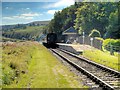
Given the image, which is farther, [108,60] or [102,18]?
[102,18]

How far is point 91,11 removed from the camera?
245 ft

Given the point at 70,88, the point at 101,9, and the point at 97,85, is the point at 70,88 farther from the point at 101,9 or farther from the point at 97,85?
the point at 101,9

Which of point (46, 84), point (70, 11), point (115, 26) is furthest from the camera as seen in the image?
point (70, 11)

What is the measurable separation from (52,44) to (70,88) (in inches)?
2482

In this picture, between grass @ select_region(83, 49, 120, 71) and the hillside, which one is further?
the hillside

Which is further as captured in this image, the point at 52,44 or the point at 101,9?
the point at 52,44

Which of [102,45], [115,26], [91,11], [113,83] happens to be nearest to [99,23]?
[91,11]

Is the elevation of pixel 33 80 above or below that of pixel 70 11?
below

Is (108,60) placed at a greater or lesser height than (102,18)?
lesser

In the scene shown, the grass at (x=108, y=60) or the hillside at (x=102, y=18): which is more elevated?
the hillside at (x=102, y=18)

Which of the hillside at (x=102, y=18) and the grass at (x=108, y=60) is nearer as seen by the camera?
the grass at (x=108, y=60)

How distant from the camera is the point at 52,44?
76375 millimetres

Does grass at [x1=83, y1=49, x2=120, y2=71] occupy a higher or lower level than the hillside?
lower

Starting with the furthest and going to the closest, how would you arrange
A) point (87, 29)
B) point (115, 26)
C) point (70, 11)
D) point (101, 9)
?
point (70, 11), point (87, 29), point (101, 9), point (115, 26)
